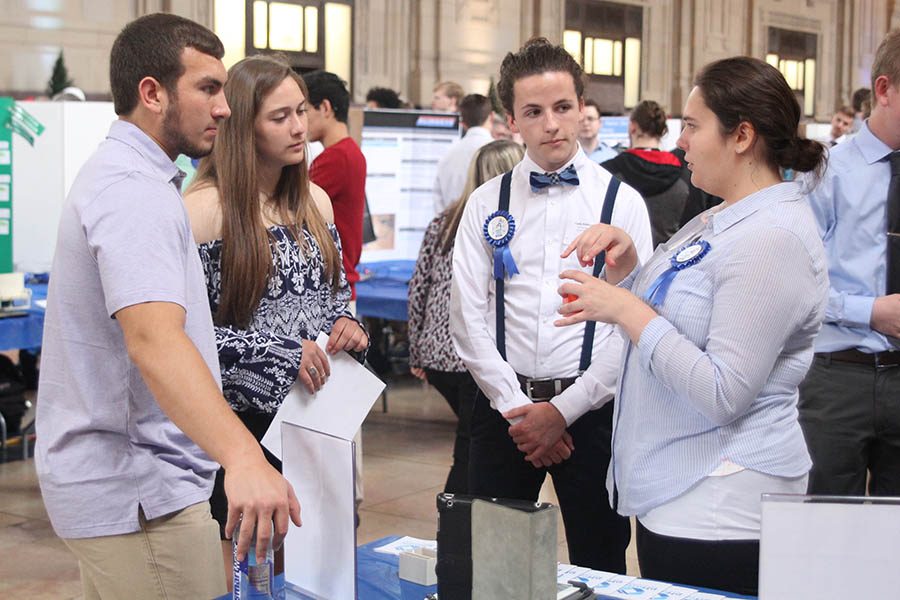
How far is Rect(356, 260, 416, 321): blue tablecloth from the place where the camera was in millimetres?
6488

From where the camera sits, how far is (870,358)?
115 inches

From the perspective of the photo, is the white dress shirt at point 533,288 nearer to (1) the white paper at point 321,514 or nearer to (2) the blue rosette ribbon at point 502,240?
(2) the blue rosette ribbon at point 502,240

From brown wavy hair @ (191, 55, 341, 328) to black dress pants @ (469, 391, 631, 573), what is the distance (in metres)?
0.63

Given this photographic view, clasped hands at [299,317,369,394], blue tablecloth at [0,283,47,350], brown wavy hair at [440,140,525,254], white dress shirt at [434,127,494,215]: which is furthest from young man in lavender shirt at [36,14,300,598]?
white dress shirt at [434,127,494,215]

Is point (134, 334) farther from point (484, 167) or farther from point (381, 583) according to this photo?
point (484, 167)

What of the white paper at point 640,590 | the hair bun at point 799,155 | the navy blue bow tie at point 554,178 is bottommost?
the white paper at point 640,590

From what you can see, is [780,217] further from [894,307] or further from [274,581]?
[274,581]

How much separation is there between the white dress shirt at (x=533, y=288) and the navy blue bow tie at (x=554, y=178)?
0.06ft

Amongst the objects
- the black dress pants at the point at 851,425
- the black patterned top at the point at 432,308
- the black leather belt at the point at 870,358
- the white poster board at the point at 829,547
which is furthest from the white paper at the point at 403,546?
the black patterned top at the point at 432,308

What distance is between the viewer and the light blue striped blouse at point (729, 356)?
1.99 metres

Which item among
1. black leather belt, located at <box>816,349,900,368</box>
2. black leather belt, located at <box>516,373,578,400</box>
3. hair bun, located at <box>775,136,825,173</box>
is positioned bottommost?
black leather belt, located at <box>516,373,578,400</box>

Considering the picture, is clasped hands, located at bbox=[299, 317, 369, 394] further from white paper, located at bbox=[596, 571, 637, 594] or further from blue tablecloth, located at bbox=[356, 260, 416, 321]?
blue tablecloth, located at bbox=[356, 260, 416, 321]

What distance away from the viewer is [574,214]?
9.34 feet

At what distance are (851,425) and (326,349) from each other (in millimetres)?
1313
